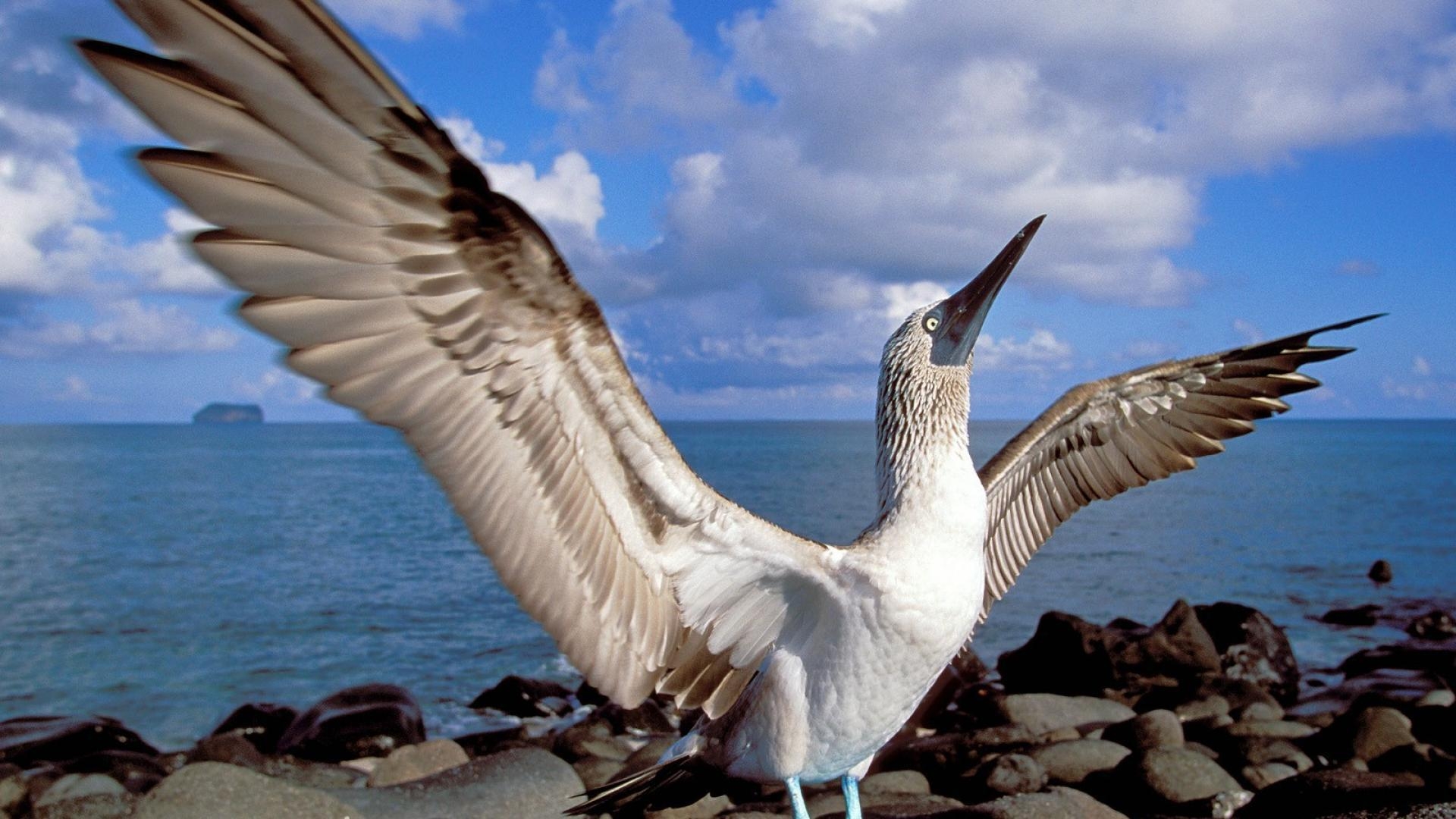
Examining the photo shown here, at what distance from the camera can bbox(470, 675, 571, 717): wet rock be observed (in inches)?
488

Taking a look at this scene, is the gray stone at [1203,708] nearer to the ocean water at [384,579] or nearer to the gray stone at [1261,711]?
the gray stone at [1261,711]

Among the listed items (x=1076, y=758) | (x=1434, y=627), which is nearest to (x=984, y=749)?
(x=1076, y=758)

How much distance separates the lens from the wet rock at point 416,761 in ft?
25.1

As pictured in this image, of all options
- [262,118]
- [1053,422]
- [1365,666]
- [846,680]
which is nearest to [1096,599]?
[1365,666]

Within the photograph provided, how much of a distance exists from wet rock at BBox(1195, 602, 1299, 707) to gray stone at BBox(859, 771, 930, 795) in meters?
6.23

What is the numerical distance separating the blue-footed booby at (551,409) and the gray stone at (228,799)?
2267mm

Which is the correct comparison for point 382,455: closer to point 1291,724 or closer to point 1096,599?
point 1096,599

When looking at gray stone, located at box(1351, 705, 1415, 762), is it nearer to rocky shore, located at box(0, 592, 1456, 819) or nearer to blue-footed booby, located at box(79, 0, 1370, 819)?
rocky shore, located at box(0, 592, 1456, 819)

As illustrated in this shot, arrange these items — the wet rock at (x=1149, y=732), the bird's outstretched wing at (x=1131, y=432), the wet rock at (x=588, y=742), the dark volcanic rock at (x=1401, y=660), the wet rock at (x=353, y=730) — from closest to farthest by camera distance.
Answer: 1. the bird's outstretched wing at (x=1131, y=432)
2. the wet rock at (x=1149, y=732)
3. the wet rock at (x=588, y=742)
4. the wet rock at (x=353, y=730)
5. the dark volcanic rock at (x=1401, y=660)

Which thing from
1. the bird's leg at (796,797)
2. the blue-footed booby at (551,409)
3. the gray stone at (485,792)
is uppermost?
the blue-footed booby at (551,409)

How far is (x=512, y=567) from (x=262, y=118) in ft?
5.32

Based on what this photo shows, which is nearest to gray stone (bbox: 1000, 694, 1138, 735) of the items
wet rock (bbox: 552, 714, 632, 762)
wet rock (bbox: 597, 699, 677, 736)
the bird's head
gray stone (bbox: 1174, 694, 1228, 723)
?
gray stone (bbox: 1174, 694, 1228, 723)

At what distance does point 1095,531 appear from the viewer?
29.8 m

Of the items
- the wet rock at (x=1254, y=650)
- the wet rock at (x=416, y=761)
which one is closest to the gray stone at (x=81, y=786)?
the wet rock at (x=416, y=761)
